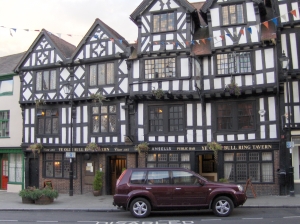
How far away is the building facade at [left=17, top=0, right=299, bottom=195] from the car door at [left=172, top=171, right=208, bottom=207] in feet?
19.8

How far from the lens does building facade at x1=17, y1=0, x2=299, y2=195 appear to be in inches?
762

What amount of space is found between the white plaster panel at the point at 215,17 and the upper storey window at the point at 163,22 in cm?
211

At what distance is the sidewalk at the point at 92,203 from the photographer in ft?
53.9

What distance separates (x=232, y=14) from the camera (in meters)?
20.0

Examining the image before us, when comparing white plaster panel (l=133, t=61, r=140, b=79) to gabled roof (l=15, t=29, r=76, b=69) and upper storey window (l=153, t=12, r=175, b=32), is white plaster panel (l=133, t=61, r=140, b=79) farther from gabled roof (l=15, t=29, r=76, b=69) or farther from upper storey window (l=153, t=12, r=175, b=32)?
gabled roof (l=15, t=29, r=76, b=69)

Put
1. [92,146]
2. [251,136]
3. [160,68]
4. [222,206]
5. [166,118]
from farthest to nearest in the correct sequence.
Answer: [92,146]
[166,118]
[160,68]
[251,136]
[222,206]

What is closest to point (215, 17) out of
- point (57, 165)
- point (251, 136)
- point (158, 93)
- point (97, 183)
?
point (158, 93)

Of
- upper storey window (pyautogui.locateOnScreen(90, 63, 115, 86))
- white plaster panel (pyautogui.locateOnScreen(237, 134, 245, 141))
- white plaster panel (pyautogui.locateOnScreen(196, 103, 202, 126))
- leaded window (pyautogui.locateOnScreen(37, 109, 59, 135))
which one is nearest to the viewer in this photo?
white plaster panel (pyautogui.locateOnScreen(237, 134, 245, 141))

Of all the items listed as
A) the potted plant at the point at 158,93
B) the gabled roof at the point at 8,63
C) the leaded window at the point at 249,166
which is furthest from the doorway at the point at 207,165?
the gabled roof at the point at 8,63

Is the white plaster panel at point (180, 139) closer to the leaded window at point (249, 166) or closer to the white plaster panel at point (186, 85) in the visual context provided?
the leaded window at point (249, 166)

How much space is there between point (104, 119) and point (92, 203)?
5.56 m

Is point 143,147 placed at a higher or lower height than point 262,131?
lower

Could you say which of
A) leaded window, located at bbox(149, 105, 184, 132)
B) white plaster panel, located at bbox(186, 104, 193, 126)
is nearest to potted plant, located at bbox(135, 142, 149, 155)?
leaded window, located at bbox(149, 105, 184, 132)

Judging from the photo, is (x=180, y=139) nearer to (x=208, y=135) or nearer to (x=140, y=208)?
(x=208, y=135)
